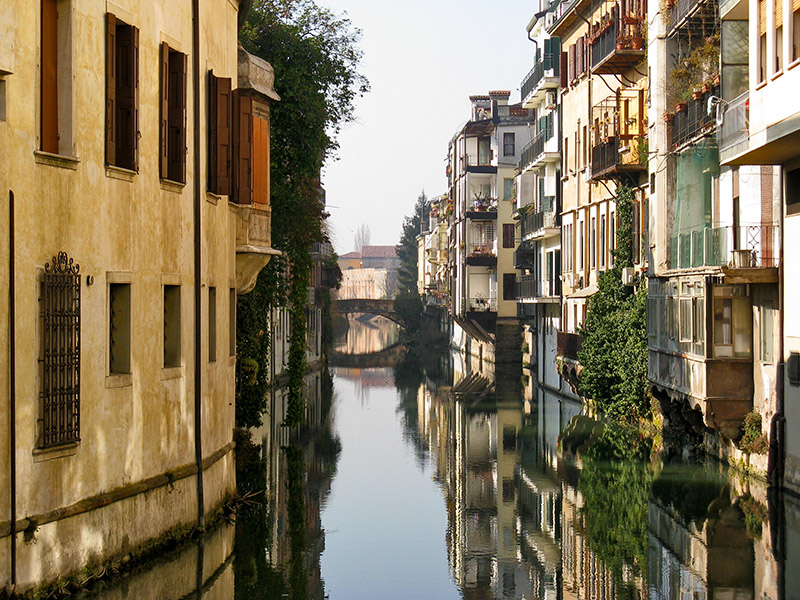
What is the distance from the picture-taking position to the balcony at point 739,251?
21.5m

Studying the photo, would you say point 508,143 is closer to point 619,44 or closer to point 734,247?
point 619,44

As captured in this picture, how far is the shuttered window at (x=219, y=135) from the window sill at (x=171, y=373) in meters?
3.24

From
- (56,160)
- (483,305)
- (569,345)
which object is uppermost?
(56,160)

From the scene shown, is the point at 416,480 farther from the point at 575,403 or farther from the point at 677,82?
the point at 575,403

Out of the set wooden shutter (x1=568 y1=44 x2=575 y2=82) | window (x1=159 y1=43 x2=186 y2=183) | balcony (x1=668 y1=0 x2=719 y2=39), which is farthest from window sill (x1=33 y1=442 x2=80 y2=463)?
wooden shutter (x1=568 y1=44 x2=575 y2=82)

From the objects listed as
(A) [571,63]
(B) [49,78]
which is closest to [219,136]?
(B) [49,78]

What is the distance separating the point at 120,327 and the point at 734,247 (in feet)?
41.8

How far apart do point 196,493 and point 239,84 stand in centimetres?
766

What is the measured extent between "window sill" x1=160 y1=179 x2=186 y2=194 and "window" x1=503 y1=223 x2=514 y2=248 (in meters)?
52.0

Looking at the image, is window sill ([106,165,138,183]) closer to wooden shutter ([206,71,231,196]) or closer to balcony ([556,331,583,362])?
wooden shutter ([206,71,231,196])

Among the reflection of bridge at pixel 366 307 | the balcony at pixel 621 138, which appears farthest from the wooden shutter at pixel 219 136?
the reflection of bridge at pixel 366 307

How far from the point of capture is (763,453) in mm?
21516

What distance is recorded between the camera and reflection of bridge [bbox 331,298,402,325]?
96875 mm

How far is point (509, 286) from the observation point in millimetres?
66312
